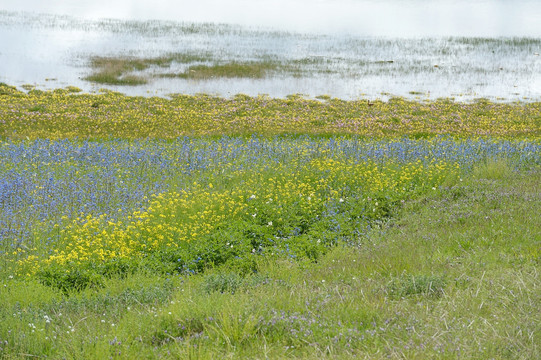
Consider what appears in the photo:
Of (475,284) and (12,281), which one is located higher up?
(475,284)

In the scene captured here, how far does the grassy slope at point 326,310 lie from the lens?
4.64m

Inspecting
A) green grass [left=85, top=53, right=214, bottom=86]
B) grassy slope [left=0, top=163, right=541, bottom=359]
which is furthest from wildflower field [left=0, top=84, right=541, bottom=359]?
green grass [left=85, top=53, right=214, bottom=86]

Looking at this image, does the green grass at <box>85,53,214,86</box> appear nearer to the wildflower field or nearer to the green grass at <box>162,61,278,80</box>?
the green grass at <box>162,61,278,80</box>

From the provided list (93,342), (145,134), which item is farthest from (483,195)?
(145,134)

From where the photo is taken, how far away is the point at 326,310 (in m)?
5.42

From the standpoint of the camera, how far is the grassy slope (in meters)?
4.64

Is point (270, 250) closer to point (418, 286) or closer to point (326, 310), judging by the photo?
point (418, 286)

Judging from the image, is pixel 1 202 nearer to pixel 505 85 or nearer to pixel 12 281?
pixel 12 281

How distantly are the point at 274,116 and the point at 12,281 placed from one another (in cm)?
2017

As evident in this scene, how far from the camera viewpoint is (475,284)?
6.05 metres

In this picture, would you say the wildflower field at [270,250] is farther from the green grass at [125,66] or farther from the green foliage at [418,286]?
the green grass at [125,66]

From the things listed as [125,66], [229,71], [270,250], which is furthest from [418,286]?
[125,66]

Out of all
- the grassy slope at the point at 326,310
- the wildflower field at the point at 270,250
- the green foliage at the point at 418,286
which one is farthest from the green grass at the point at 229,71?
the green foliage at the point at 418,286

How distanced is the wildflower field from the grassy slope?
24mm
